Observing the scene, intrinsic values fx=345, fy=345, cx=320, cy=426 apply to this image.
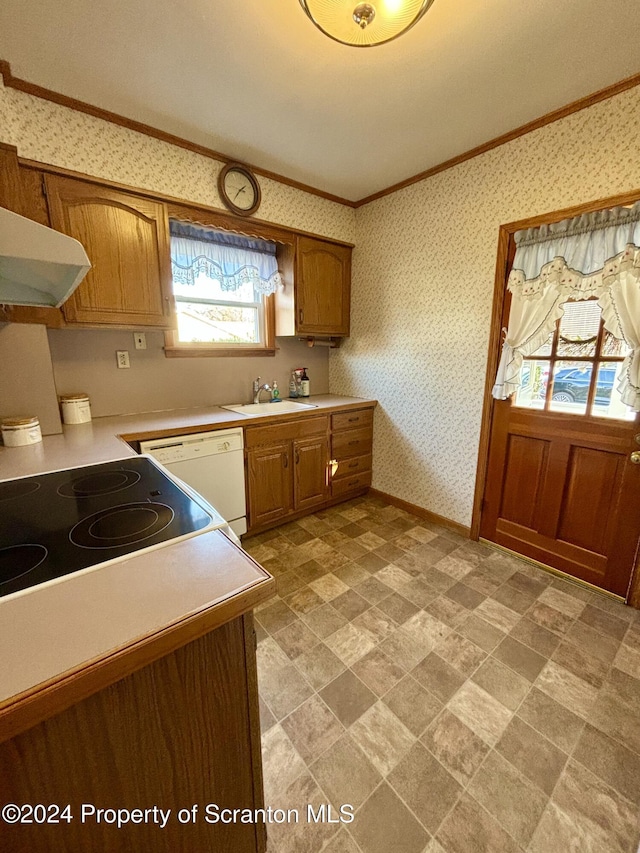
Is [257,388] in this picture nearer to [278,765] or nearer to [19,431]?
[19,431]

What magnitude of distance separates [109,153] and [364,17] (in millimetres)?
1517

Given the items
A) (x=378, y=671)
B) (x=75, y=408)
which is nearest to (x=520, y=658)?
(x=378, y=671)

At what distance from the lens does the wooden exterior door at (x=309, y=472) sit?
2.66 metres

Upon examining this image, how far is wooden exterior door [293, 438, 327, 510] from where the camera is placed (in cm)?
266

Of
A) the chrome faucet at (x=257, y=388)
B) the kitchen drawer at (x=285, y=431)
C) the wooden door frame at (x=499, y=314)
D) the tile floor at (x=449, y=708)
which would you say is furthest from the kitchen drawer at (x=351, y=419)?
the tile floor at (x=449, y=708)

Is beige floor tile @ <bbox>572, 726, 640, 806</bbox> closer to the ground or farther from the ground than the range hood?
closer to the ground

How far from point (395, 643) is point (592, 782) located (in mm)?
750

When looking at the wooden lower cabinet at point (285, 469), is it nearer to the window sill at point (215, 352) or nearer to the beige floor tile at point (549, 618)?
the window sill at point (215, 352)

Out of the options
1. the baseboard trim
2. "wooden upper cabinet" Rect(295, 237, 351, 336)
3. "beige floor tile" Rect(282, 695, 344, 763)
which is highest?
"wooden upper cabinet" Rect(295, 237, 351, 336)

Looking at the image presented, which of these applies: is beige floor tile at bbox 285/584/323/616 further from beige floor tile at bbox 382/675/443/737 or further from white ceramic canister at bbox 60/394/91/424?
white ceramic canister at bbox 60/394/91/424

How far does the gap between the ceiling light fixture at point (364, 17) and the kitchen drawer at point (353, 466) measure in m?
2.42

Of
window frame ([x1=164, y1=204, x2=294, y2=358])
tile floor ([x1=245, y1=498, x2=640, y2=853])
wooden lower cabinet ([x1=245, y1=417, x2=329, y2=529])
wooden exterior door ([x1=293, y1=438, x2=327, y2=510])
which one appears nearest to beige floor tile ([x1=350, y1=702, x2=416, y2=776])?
tile floor ([x1=245, y1=498, x2=640, y2=853])

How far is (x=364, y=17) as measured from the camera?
109 cm

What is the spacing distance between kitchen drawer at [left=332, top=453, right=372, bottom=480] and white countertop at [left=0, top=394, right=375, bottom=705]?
2.16m
